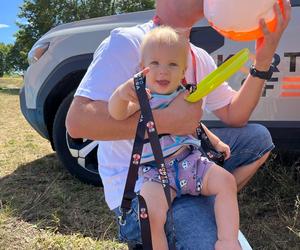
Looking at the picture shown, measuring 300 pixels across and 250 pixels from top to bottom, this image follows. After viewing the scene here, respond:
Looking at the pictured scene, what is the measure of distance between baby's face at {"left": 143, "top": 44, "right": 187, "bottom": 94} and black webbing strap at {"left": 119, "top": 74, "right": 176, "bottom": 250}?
9 cm

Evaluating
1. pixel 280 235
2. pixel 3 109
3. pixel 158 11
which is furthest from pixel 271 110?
pixel 3 109

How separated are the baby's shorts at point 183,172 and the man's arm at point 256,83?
37 cm

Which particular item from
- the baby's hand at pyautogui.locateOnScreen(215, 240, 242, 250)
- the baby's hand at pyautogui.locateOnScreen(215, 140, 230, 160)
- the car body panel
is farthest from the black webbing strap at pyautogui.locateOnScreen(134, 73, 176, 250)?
the car body panel

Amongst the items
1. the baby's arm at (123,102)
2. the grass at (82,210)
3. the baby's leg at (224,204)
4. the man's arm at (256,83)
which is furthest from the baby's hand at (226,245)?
the grass at (82,210)

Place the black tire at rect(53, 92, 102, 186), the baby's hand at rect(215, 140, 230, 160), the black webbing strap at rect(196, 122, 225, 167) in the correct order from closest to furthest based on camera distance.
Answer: the black webbing strap at rect(196, 122, 225, 167)
the baby's hand at rect(215, 140, 230, 160)
the black tire at rect(53, 92, 102, 186)

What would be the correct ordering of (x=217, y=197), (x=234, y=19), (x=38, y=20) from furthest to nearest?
(x=38, y=20) < (x=217, y=197) < (x=234, y=19)

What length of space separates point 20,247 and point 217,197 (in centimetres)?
144

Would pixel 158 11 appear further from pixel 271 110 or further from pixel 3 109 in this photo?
pixel 3 109

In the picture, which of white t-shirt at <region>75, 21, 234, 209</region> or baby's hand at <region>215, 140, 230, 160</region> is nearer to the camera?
white t-shirt at <region>75, 21, 234, 209</region>

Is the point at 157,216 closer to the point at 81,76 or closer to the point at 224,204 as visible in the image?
the point at 224,204

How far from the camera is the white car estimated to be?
9.64 ft

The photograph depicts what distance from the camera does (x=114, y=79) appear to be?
1.70 metres

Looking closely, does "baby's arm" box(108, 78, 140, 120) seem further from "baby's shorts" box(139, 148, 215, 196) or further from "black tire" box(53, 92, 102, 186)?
"black tire" box(53, 92, 102, 186)

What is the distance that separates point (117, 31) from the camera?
70.9 inches
